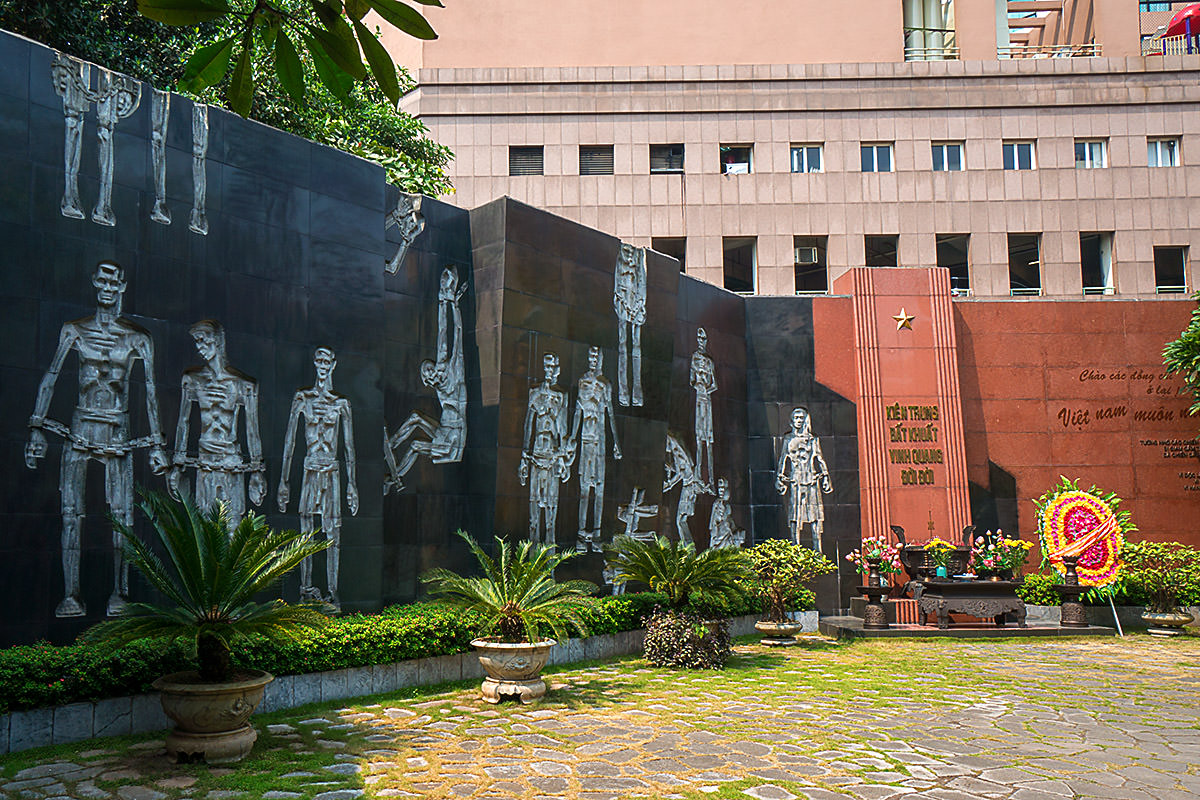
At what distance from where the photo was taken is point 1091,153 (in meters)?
30.5

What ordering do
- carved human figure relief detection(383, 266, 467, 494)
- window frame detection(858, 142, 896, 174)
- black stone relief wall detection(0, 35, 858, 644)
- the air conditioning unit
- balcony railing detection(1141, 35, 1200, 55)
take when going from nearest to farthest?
black stone relief wall detection(0, 35, 858, 644)
carved human figure relief detection(383, 266, 467, 494)
the air conditioning unit
window frame detection(858, 142, 896, 174)
balcony railing detection(1141, 35, 1200, 55)

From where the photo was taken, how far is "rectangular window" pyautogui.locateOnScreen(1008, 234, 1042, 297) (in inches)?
1187

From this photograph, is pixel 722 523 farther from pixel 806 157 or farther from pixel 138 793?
pixel 806 157

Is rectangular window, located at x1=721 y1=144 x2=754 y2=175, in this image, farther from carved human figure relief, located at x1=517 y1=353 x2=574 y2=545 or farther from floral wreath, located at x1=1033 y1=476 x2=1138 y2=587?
carved human figure relief, located at x1=517 y1=353 x2=574 y2=545

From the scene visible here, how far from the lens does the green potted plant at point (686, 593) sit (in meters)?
14.0

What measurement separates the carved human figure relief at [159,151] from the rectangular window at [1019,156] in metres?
26.6

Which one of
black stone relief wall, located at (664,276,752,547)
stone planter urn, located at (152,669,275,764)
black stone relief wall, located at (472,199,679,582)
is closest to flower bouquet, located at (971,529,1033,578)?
black stone relief wall, located at (664,276,752,547)

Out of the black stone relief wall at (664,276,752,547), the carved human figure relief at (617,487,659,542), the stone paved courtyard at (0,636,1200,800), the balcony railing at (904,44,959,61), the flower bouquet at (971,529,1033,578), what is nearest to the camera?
the stone paved courtyard at (0,636,1200,800)

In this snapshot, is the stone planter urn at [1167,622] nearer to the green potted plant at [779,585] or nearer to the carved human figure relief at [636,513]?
the green potted plant at [779,585]

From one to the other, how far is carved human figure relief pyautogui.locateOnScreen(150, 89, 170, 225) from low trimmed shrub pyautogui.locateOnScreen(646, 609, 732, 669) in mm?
8720

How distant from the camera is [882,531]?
20375mm

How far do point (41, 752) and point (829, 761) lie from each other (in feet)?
23.0

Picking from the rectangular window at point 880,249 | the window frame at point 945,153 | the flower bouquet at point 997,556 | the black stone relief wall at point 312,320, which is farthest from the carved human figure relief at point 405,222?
the window frame at point 945,153

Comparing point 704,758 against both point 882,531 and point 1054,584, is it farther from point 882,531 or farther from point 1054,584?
point 1054,584
